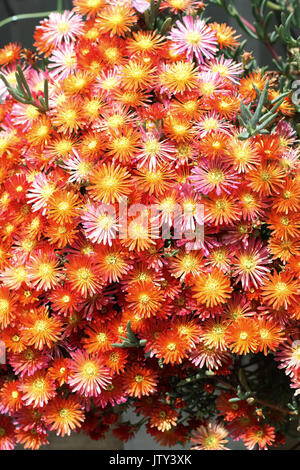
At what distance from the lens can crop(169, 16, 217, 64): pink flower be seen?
62 cm

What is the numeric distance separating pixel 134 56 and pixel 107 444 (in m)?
0.51

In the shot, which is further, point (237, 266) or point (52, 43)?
point (52, 43)

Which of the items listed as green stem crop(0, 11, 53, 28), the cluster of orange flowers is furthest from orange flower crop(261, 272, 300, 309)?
green stem crop(0, 11, 53, 28)

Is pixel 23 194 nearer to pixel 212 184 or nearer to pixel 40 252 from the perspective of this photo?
pixel 40 252

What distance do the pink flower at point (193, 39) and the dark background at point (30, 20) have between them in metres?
0.30

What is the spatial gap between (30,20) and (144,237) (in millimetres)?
535

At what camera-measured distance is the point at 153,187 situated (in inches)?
22.2

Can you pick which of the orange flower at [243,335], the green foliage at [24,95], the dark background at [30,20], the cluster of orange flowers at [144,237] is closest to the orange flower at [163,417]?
the cluster of orange flowers at [144,237]

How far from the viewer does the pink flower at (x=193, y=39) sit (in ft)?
2.03

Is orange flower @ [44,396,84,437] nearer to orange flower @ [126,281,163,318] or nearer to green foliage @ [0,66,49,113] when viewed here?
orange flower @ [126,281,163,318]

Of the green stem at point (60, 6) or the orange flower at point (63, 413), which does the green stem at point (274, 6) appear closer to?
the green stem at point (60, 6)

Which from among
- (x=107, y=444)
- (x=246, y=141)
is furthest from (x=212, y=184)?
(x=107, y=444)

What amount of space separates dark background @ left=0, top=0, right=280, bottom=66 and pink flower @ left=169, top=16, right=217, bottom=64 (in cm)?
30

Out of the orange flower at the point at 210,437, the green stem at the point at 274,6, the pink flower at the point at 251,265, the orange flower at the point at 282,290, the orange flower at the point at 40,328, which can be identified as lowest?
the orange flower at the point at 210,437
